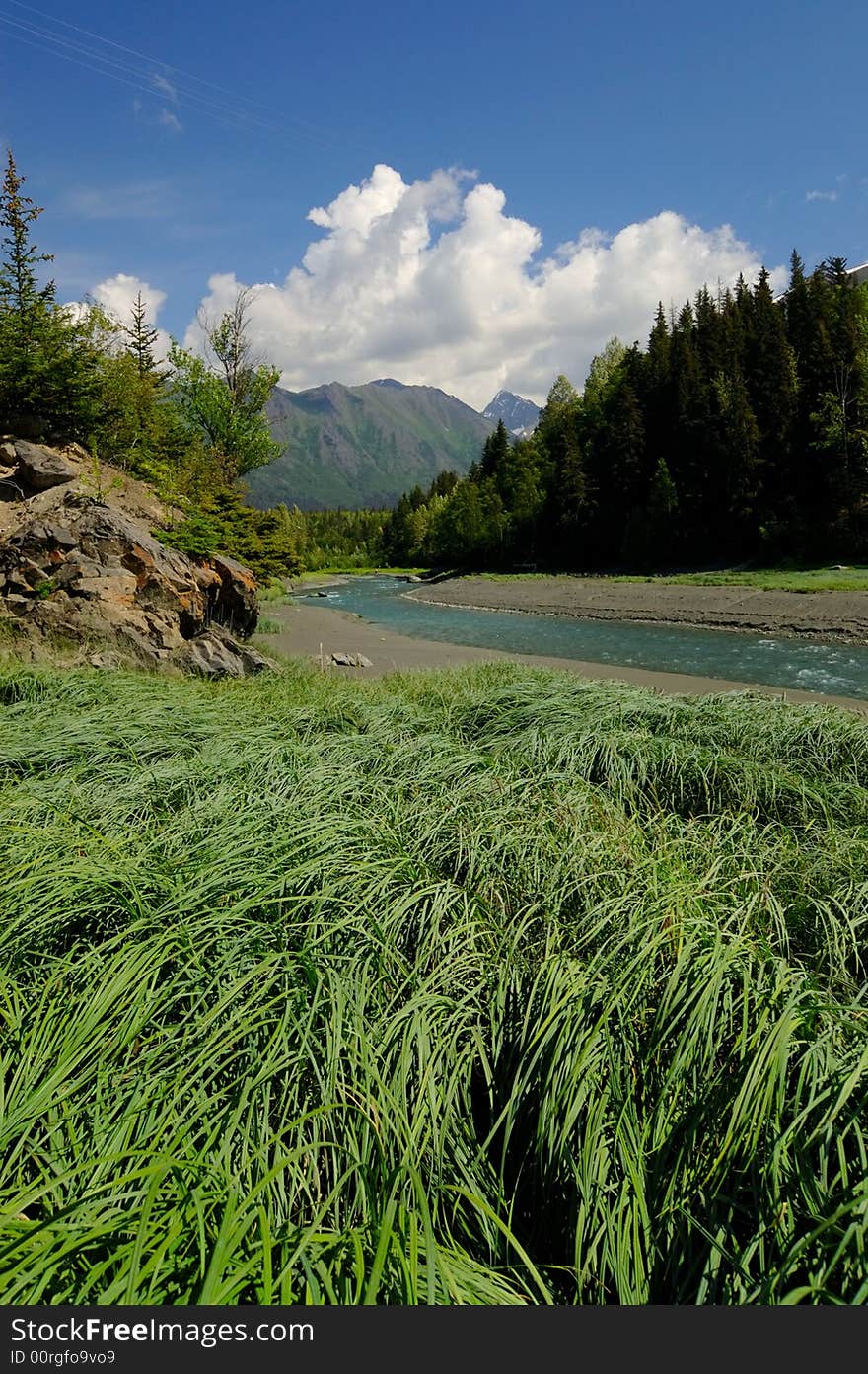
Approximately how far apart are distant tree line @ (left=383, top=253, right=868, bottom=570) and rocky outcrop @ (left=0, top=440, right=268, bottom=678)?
3660cm

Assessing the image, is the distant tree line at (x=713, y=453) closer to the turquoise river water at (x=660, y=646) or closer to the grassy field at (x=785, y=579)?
the grassy field at (x=785, y=579)

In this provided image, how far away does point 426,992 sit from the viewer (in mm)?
2146

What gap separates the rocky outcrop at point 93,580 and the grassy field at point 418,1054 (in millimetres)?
7248

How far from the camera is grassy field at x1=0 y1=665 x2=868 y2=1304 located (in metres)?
1.35

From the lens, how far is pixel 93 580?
410 inches

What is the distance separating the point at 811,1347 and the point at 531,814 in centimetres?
243

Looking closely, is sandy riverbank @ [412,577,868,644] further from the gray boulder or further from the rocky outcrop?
the gray boulder

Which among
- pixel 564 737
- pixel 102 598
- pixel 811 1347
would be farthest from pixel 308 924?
pixel 102 598

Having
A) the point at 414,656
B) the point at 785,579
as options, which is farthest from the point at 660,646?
the point at 785,579

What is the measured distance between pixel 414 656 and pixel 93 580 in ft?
30.4

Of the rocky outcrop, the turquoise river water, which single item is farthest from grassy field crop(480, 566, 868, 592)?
the rocky outcrop

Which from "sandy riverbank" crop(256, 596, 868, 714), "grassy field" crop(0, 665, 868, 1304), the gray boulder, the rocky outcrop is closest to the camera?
"grassy field" crop(0, 665, 868, 1304)

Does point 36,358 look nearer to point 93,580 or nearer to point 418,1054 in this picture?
point 93,580

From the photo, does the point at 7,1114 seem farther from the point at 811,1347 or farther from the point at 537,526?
the point at 537,526
